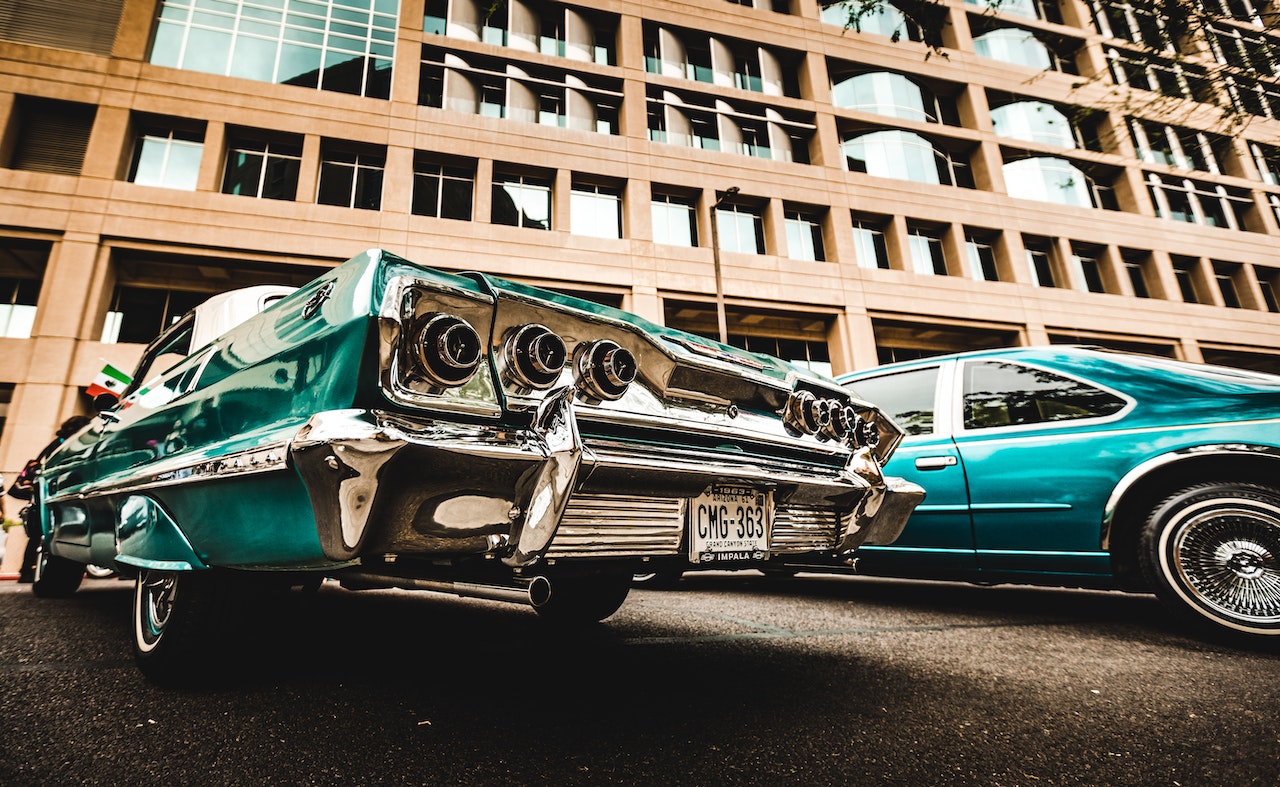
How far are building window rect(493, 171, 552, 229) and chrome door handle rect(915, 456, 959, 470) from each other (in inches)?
506

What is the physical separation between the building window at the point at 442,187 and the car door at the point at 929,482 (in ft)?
42.4

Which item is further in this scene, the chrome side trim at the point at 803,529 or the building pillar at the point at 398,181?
the building pillar at the point at 398,181

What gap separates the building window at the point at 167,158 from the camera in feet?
40.6

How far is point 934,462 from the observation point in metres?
3.18

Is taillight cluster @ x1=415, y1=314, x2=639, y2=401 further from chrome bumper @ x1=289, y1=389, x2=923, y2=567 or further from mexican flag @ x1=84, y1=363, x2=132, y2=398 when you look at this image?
mexican flag @ x1=84, y1=363, x2=132, y2=398

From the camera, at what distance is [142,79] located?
1258cm

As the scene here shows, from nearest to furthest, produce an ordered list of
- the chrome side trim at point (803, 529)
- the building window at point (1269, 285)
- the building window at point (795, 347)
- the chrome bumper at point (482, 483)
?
the chrome bumper at point (482, 483) → the chrome side trim at point (803, 529) → the building window at point (795, 347) → the building window at point (1269, 285)

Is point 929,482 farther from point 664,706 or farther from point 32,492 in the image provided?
point 32,492

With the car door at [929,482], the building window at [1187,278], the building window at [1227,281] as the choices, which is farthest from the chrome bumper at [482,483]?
the building window at [1227,281]

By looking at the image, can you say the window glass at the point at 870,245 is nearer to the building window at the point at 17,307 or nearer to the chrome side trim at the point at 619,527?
the chrome side trim at the point at 619,527

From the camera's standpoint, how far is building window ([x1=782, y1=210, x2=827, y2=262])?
16.4 meters

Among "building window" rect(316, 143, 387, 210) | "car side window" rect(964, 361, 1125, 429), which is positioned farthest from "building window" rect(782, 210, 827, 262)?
"car side window" rect(964, 361, 1125, 429)

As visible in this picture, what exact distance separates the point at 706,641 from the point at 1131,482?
212 cm

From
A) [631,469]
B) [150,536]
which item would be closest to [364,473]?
[631,469]
